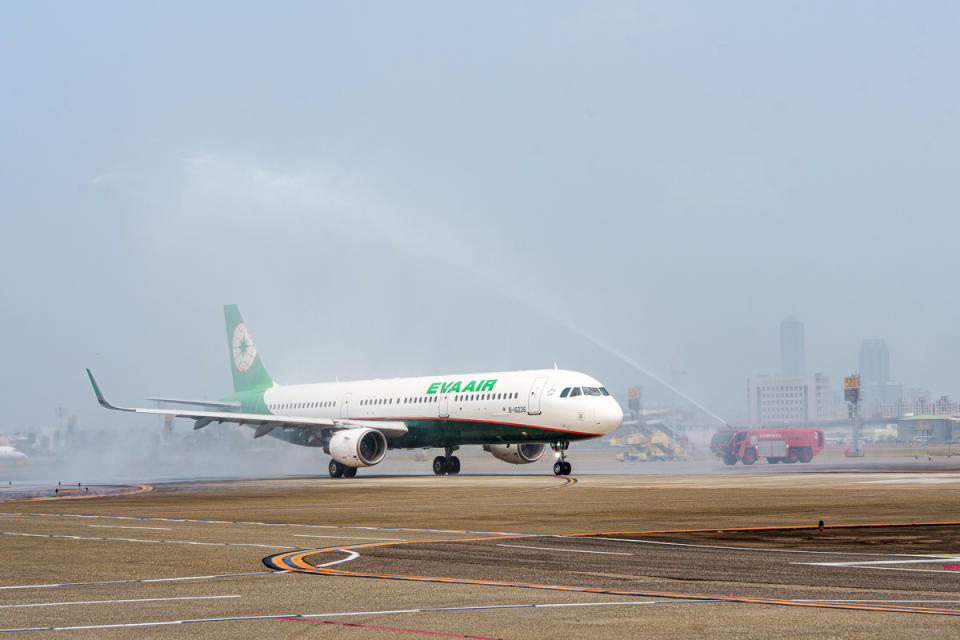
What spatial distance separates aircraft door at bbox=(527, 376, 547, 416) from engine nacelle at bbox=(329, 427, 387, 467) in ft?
30.4

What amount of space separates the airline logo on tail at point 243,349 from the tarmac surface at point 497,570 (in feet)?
143

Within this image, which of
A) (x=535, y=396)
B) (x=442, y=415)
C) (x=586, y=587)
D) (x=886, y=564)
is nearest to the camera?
(x=586, y=587)

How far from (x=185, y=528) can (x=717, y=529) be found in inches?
446

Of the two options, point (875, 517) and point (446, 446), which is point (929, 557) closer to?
point (875, 517)

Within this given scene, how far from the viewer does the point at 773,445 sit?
328 feet

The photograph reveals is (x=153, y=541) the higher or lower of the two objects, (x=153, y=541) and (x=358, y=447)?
the lower

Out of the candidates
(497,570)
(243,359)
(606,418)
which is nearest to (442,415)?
(606,418)

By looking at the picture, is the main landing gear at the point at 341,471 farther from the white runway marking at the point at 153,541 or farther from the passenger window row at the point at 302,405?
the white runway marking at the point at 153,541

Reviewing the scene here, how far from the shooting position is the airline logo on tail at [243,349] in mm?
75188

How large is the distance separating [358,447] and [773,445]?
177 feet

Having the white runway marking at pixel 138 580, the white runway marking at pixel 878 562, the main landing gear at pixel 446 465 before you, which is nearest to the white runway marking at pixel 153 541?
the white runway marking at pixel 138 580

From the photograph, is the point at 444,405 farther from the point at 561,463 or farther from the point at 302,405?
the point at 302,405

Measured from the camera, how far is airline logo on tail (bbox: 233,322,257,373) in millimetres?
75188

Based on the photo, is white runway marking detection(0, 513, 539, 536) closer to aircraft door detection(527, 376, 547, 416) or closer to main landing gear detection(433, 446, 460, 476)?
aircraft door detection(527, 376, 547, 416)
